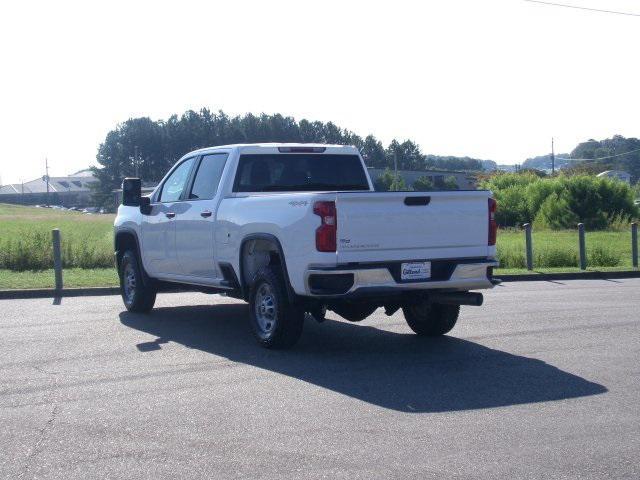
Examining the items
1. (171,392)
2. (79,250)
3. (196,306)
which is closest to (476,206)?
(171,392)

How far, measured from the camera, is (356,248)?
920 centimetres

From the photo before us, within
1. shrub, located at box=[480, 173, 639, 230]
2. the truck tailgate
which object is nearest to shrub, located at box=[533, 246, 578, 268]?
the truck tailgate

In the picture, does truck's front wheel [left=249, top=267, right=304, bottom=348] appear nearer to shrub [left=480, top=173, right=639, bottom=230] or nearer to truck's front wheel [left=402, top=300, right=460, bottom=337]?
truck's front wheel [left=402, top=300, right=460, bottom=337]

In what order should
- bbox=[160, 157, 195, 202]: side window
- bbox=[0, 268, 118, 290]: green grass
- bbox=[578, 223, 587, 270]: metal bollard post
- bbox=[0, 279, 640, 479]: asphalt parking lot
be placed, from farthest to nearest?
bbox=[578, 223, 587, 270]: metal bollard post
bbox=[0, 268, 118, 290]: green grass
bbox=[160, 157, 195, 202]: side window
bbox=[0, 279, 640, 479]: asphalt parking lot

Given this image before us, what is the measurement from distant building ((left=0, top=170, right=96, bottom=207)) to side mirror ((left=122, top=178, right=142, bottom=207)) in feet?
450

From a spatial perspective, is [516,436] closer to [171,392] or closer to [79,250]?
[171,392]

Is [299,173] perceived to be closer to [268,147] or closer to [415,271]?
[268,147]

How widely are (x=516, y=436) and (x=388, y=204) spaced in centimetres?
338

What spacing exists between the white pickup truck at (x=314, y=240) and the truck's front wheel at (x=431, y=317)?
0.01 m

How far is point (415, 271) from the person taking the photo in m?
9.52

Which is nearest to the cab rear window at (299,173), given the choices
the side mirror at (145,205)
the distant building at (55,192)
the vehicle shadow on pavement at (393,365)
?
the vehicle shadow on pavement at (393,365)

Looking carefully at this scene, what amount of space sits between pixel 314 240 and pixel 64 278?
10.2 metres

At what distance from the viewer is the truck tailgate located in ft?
30.1

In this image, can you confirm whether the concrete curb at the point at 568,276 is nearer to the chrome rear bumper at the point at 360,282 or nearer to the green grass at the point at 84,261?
the green grass at the point at 84,261
